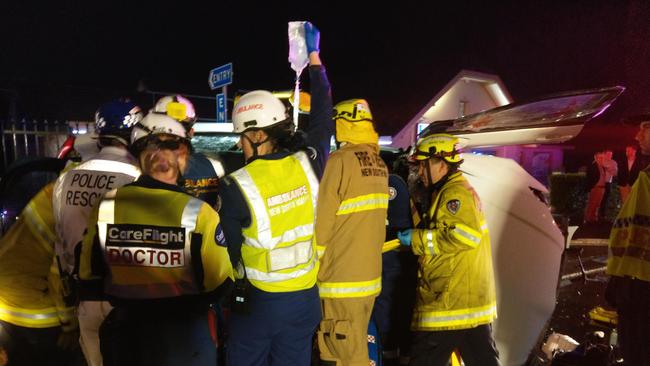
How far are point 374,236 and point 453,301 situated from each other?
74 cm

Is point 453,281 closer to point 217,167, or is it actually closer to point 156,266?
point 156,266

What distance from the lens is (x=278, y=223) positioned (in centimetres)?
255

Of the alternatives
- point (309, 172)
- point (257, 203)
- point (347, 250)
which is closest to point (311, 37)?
point (309, 172)

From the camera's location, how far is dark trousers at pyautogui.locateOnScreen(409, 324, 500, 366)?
3076 mm

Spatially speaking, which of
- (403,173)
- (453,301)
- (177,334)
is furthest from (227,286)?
(403,173)

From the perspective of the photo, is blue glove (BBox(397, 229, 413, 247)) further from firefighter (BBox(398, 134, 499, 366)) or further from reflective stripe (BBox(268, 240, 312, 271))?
reflective stripe (BBox(268, 240, 312, 271))

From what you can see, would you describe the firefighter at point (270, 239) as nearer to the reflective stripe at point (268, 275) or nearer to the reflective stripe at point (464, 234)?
the reflective stripe at point (268, 275)

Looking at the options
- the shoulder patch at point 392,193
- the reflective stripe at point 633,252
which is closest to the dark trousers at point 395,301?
the shoulder patch at point 392,193

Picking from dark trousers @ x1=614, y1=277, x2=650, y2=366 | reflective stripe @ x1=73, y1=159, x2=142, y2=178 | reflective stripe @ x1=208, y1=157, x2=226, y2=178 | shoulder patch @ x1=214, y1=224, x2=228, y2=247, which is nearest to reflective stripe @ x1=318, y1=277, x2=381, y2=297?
shoulder patch @ x1=214, y1=224, x2=228, y2=247

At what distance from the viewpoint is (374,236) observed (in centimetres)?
324

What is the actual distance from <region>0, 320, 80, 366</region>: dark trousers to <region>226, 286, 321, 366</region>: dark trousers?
1.22 meters

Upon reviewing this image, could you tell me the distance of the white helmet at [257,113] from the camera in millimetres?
2740

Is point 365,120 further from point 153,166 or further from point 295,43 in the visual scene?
point 153,166

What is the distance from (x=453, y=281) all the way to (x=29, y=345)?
2.92 metres
